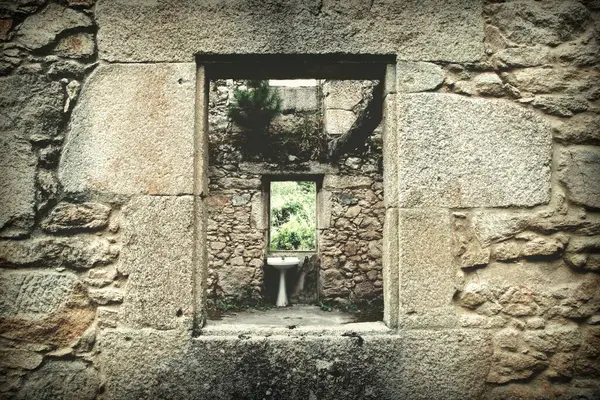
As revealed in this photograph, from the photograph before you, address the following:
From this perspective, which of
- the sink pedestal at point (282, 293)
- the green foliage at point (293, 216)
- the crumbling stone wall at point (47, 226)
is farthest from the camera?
the green foliage at point (293, 216)

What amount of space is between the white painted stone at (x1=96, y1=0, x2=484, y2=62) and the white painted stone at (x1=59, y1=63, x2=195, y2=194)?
0.37 ft

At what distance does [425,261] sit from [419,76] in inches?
35.7

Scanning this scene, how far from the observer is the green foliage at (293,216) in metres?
10.0

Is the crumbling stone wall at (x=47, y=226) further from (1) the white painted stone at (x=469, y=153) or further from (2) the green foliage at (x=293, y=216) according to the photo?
(2) the green foliage at (x=293, y=216)

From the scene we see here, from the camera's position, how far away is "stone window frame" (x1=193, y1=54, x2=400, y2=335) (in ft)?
6.53

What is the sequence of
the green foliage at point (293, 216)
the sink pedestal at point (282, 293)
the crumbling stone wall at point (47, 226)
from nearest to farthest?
the crumbling stone wall at point (47, 226), the sink pedestal at point (282, 293), the green foliage at point (293, 216)

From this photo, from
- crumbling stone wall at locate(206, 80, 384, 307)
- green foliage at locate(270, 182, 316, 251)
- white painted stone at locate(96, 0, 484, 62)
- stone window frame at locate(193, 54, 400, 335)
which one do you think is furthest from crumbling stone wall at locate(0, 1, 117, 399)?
green foliage at locate(270, 182, 316, 251)

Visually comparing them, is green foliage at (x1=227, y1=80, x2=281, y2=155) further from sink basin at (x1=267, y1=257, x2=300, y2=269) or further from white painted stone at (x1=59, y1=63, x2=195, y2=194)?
white painted stone at (x1=59, y1=63, x2=195, y2=194)

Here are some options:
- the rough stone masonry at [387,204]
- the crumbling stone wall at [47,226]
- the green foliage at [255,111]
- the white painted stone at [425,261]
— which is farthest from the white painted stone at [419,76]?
the green foliage at [255,111]

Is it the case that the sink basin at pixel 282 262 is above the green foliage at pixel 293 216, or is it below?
below

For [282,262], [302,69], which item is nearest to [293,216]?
[282,262]

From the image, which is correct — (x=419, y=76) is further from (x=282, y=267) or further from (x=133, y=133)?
(x=282, y=267)

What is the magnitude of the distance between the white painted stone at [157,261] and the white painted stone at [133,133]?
0.30 ft

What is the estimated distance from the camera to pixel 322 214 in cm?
665
